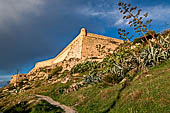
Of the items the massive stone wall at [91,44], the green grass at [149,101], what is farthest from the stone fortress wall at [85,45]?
the green grass at [149,101]

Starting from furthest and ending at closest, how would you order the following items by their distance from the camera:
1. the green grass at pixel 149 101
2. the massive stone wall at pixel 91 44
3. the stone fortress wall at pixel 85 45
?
the massive stone wall at pixel 91 44 → the stone fortress wall at pixel 85 45 → the green grass at pixel 149 101

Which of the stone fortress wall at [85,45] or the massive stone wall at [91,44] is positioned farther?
the massive stone wall at [91,44]

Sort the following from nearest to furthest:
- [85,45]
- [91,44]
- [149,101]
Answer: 1. [149,101]
2. [85,45]
3. [91,44]

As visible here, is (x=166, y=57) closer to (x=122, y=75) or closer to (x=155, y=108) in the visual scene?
(x=122, y=75)

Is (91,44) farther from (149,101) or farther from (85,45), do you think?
(149,101)

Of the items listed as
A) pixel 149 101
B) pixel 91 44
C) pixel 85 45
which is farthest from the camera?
pixel 91 44

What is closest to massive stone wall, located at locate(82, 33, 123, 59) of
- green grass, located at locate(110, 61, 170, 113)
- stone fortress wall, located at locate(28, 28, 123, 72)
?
stone fortress wall, located at locate(28, 28, 123, 72)

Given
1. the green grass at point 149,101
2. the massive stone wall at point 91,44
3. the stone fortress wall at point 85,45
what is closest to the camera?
the green grass at point 149,101

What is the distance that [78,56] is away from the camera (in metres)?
30.1

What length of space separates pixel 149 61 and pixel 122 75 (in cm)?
254

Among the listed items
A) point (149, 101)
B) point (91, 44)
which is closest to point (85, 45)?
point (91, 44)

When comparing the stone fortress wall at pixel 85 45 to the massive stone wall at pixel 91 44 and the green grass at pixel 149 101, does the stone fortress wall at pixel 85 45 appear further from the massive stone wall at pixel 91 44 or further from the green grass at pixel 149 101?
the green grass at pixel 149 101

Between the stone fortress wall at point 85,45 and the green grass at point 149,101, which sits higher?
the stone fortress wall at point 85,45

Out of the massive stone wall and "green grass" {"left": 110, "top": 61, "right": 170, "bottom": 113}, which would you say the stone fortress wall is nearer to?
the massive stone wall
